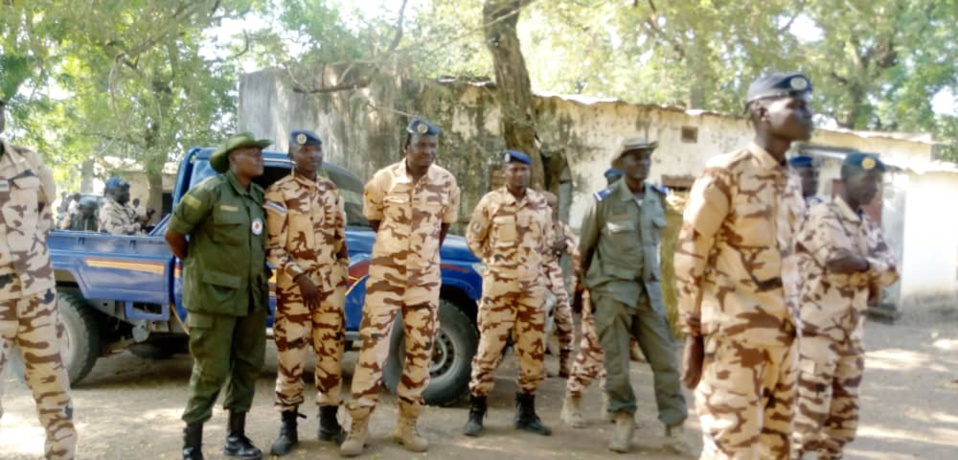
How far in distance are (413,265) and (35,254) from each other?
207 centimetres

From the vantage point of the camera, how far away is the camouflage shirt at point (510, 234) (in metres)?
5.57

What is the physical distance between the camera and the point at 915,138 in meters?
14.4

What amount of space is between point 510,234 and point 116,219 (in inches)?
218

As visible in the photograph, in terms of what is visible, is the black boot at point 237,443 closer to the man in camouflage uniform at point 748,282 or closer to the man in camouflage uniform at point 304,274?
the man in camouflage uniform at point 304,274

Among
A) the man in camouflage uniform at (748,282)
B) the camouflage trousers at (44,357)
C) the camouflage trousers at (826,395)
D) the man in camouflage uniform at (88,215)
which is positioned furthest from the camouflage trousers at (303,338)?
the man in camouflage uniform at (88,215)

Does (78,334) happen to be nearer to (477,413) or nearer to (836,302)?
(477,413)

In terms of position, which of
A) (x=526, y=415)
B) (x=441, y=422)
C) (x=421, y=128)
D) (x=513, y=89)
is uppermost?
(x=513, y=89)

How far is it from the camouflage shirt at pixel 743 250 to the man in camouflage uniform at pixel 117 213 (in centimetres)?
738

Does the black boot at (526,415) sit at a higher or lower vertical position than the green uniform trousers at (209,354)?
lower

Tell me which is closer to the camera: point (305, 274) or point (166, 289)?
point (305, 274)

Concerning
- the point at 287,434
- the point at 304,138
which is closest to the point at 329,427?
the point at 287,434

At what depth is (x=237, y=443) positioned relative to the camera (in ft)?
16.0

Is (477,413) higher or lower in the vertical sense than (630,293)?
lower

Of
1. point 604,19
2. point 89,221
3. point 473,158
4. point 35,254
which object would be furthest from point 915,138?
point 35,254
